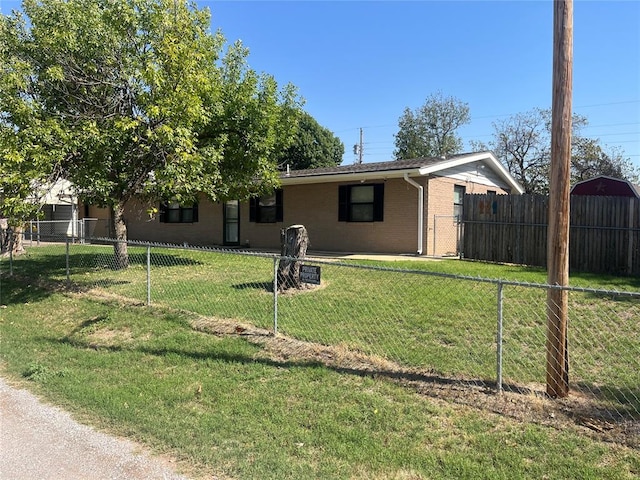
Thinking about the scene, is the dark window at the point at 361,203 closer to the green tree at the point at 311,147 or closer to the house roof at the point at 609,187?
the house roof at the point at 609,187

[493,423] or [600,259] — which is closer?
[493,423]

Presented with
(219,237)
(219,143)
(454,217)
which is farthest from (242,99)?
(219,237)

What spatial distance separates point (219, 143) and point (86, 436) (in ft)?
28.2

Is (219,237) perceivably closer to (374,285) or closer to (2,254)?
(2,254)

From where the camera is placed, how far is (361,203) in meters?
15.5

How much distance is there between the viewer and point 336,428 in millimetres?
3734

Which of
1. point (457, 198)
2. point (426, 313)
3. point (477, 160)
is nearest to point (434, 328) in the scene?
point (426, 313)

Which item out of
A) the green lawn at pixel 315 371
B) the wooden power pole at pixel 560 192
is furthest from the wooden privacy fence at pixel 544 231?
the wooden power pole at pixel 560 192

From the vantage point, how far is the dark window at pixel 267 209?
1766cm

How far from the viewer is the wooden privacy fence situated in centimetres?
1070

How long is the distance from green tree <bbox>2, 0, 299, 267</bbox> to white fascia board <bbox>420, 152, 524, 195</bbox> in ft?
20.1

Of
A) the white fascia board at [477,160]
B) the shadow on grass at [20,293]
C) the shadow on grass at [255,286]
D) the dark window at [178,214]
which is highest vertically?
the white fascia board at [477,160]

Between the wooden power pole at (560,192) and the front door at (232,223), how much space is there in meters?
15.7

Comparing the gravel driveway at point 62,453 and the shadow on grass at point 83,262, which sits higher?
the shadow on grass at point 83,262
